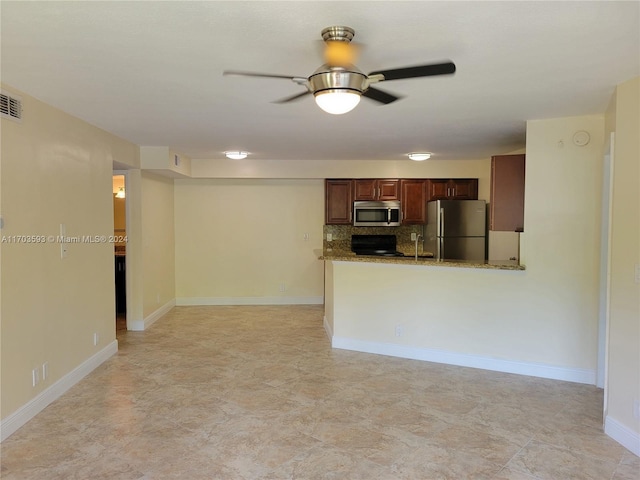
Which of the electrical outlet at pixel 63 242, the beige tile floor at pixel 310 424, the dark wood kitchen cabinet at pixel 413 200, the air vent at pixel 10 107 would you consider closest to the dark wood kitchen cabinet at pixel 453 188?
the dark wood kitchen cabinet at pixel 413 200

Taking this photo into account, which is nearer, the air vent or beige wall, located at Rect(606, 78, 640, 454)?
beige wall, located at Rect(606, 78, 640, 454)

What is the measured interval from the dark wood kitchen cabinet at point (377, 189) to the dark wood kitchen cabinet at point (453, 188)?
1.80 feet

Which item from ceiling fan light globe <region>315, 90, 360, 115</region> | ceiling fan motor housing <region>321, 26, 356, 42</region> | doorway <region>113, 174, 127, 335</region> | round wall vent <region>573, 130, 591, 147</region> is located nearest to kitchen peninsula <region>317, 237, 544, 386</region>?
round wall vent <region>573, 130, 591, 147</region>

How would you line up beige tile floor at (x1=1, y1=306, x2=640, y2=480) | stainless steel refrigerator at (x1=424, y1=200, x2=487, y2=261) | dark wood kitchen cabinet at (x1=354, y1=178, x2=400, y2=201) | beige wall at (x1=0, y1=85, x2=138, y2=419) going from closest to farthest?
beige tile floor at (x1=1, y1=306, x2=640, y2=480) → beige wall at (x1=0, y1=85, x2=138, y2=419) → stainless steel refrigerator at (x1=424, y1=200, x2=487, y2=261) → dark wood kitchen cabinet at (x1=354, y1=178, x2=400, y2=201)

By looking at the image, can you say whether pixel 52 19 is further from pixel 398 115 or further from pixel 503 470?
pixel 503 470

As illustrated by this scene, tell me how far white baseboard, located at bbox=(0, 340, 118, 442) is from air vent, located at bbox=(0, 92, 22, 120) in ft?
6.67

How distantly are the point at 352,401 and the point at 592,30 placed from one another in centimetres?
290

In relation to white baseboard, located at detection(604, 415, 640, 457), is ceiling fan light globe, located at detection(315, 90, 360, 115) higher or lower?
higher

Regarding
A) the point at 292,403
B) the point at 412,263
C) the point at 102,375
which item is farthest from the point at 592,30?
the point at 102,375

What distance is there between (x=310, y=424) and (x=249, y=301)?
4.56 meters

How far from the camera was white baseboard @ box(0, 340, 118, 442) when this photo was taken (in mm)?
2930

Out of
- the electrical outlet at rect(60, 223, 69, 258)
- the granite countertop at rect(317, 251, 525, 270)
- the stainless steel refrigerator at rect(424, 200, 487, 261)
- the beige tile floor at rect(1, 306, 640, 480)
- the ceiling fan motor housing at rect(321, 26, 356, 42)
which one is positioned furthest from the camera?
the stainless steel refrigerator at rect(424, 200, 487, 261)

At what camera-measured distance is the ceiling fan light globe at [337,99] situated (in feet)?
6.93

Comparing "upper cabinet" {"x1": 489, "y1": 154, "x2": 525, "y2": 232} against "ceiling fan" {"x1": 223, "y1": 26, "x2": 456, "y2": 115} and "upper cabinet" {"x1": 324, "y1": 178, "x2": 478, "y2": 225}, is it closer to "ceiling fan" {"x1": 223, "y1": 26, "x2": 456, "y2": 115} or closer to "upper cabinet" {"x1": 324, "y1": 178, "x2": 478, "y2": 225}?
"upper cabinet" {"x1": 324, "y1": 178, "x2": 478, "y2": 225}
